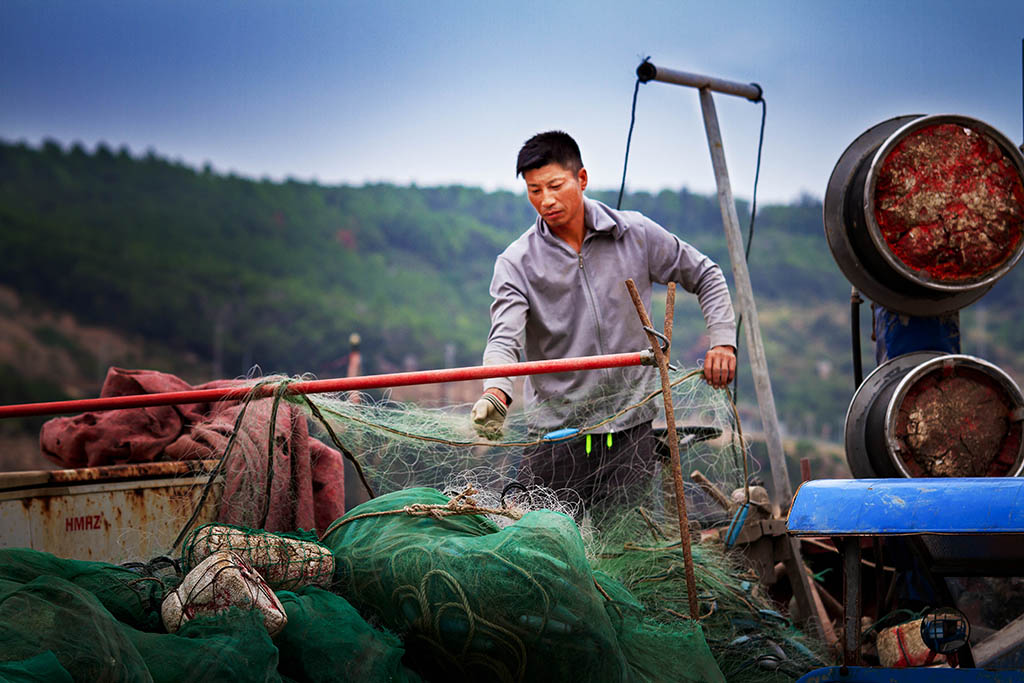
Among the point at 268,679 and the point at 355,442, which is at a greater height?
the point at 355,442

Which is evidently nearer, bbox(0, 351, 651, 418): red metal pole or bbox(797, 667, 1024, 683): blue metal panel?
bbox(797, 667, 1024, 683): blue metal panel

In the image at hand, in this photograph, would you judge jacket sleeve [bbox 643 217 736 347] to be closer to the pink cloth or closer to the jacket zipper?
the jacket zipper

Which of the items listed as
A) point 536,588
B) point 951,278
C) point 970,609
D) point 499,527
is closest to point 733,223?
point 951,278

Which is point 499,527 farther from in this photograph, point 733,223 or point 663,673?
point 733,223

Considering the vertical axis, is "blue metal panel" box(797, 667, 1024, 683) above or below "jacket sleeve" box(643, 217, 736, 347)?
below

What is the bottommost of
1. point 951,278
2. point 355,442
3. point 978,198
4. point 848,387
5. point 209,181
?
point 848,387

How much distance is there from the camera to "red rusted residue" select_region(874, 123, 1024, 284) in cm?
431

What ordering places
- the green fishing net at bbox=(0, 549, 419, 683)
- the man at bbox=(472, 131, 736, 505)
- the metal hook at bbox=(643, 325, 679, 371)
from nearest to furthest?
1. the green fishing net at bbox=(0, 549, 419, 683)
2. the metal hook at bbox=(643, 325, 679, 371)
3. the man at bbox=(472, 131, 736, 505)

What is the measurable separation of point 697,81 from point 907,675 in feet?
11.7

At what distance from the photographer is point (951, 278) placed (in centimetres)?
439

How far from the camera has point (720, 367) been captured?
3840mm

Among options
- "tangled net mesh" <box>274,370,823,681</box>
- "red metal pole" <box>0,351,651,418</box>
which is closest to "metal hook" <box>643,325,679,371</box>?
"red metal pole" <box>0,351,651,418</box>

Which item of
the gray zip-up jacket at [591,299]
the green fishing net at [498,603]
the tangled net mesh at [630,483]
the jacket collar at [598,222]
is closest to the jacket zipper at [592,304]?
the gray zip-up jacket at [591,299]

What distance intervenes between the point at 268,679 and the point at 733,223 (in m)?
3.87
